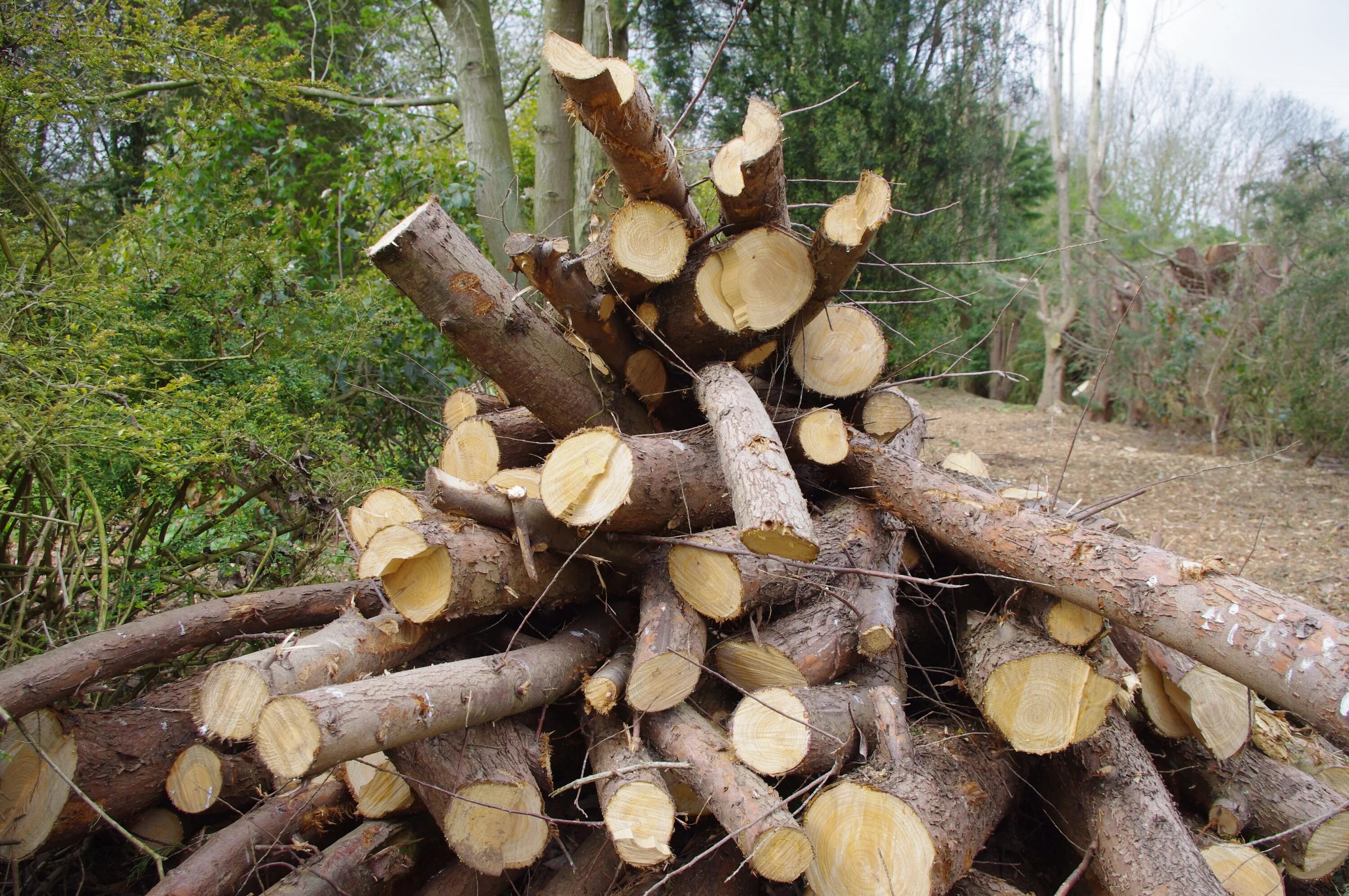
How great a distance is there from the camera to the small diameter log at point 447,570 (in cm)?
196

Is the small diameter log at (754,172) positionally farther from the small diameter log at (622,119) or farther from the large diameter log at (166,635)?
the large diameter log at (166,635)

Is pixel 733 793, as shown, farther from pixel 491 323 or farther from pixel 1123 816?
pixel 491 323

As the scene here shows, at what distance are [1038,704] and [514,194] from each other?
5339 mm

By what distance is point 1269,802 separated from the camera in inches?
90.0

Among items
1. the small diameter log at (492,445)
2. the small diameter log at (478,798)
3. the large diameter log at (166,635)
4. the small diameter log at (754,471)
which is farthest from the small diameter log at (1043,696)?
the large diameter log at (166,635)

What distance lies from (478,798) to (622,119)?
197cm

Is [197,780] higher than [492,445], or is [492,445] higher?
[492,445]

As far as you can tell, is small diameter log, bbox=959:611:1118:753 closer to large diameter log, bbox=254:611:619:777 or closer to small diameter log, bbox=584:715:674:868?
small diameter log, bbox=584:715:674:868

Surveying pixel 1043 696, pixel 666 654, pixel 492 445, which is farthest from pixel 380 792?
pixel 1043 696

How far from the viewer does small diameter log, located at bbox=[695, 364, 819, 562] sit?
1.85m

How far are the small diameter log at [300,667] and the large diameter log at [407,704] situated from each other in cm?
14

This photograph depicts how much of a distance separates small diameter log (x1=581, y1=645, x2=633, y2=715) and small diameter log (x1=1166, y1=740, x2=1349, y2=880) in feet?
5.69

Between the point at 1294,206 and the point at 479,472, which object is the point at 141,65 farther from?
the point at 1294,206

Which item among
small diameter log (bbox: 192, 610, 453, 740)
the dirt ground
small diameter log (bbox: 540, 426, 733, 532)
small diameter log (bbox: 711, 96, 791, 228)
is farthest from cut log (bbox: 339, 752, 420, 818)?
Result: the dirt ground
